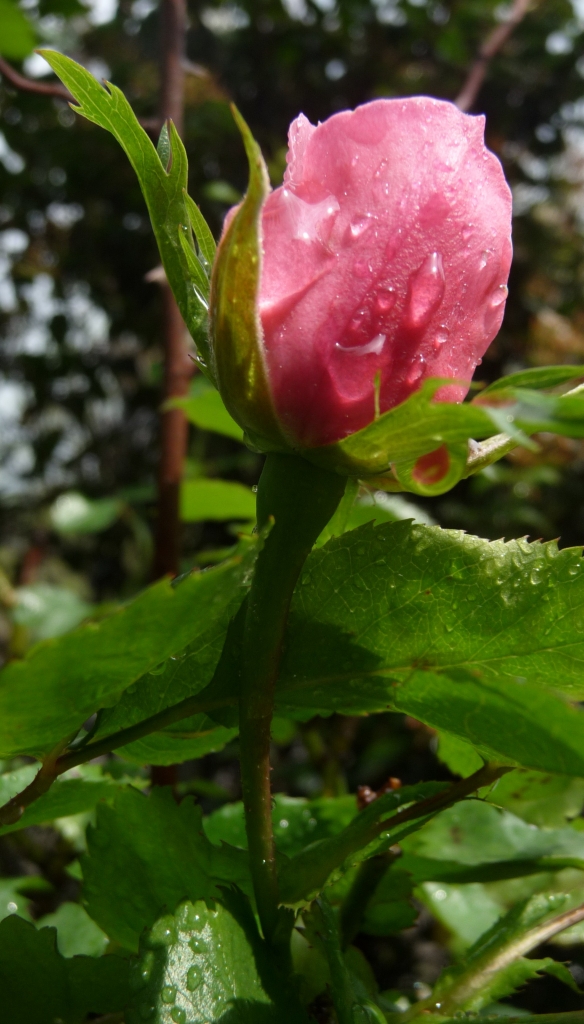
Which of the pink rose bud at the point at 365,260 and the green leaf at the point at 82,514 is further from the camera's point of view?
the green leaf at the point at 82,514

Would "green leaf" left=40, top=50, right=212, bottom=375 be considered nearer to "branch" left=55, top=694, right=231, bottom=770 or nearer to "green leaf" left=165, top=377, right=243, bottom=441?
"branch" left=55, top=694, right=231, bottom=770

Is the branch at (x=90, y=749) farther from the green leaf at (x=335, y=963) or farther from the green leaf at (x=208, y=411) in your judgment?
the green leaf at (x=208, y=411)

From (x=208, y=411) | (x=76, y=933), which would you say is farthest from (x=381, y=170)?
(x=208, y=411)

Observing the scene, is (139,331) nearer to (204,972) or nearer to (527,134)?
(527,134)

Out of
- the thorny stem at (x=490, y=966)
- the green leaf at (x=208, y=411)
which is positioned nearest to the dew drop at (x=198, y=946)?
the thorny stem at (x=490, y=966)

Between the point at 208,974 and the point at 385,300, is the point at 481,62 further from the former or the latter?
the point at 208,974
